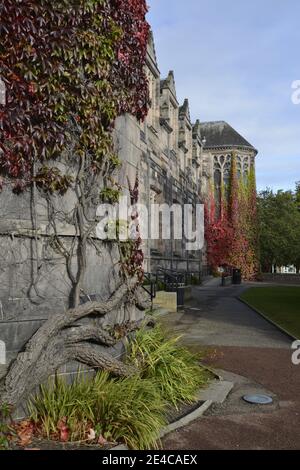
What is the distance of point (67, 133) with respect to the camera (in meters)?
6.77

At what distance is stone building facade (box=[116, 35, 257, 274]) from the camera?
906 centimetres

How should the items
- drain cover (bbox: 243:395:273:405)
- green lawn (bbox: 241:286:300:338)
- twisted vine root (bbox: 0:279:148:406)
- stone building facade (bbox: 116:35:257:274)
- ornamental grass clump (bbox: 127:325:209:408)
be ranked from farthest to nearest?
green lawn (bbox: 241:286:300:338) < stone building facade (bbox: 116:35:257:274) < drain cover (bbox: 243:395:273:405) < ornamental grass clump (bbox: 127:325:209:408) < twisted vine root (bbox: 0:279:148:406)

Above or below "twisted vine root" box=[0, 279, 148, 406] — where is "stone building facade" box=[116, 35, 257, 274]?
above

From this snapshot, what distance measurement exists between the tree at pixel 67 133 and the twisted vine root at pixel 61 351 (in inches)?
0.5

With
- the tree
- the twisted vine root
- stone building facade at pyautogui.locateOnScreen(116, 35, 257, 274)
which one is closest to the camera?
the twisted vine root

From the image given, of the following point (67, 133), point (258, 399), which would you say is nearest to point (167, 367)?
point (258, 399)

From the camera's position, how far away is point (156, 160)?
23297 mm

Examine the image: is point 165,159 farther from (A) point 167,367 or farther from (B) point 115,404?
(B) point 115,404

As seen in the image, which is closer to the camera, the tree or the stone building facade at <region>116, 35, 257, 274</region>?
the tree

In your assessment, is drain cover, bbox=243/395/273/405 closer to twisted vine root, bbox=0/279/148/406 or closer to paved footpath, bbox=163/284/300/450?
paved footpath, bbox=163/284/300/450

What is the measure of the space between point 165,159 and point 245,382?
62.5ft

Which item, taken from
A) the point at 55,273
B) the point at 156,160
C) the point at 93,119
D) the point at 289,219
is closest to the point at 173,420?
the point at 55,273

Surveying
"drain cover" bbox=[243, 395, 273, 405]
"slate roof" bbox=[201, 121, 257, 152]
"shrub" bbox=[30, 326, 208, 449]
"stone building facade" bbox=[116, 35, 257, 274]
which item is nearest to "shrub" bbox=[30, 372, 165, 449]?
"shrub" bbox=[30, 326, 208, 449]

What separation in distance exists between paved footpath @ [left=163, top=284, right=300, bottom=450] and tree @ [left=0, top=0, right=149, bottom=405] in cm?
146
